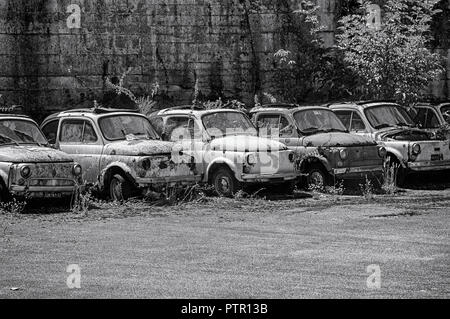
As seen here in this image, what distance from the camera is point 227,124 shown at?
1758 centimetres

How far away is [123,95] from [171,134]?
5.47 m

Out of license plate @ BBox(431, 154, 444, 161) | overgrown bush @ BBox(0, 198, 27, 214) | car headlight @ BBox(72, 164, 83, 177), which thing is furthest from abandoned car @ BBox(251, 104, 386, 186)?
overgrown bush @ BBox(0, 198, 27, 214)

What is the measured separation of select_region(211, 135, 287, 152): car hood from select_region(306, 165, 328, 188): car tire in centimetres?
113

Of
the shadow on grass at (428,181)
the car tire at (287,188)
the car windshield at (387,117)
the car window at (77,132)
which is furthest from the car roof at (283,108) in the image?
the car window at (77,132)

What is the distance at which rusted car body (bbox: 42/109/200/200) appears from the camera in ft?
51.2

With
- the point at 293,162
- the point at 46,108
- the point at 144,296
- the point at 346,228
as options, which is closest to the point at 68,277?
the point at 144,296

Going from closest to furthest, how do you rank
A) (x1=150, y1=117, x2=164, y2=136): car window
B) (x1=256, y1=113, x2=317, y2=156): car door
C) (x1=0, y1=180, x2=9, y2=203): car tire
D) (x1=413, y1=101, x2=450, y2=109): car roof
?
1. (x1=0, y1=180, x2=9, y2=203): car tire
2. (x1=150, y1=117, x2=164, y2=136): car window
3. (x1=256, y1=113, x2=317, y2=156): car door
4. (x1=413, y1=101, x2=450, y2=109): car roof

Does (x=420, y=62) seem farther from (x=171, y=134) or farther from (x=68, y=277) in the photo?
(x=68, y=277)

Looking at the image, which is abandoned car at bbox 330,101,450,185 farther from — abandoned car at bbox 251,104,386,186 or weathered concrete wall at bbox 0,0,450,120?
weathered concrete wall at bbox 0,0,450,120

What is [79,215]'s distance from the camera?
1436cm

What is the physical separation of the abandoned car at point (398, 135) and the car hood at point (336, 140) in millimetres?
A: 825

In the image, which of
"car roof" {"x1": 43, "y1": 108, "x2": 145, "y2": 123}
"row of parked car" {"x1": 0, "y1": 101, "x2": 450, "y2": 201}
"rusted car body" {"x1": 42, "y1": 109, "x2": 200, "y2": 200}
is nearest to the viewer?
"row of parked car" {"x1": 0, "y1": 101, "x2": 450, "y2": 201}

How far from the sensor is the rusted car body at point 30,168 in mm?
14458

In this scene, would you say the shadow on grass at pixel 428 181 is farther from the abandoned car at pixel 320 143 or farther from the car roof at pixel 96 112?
the car roof at pixel 96 112
